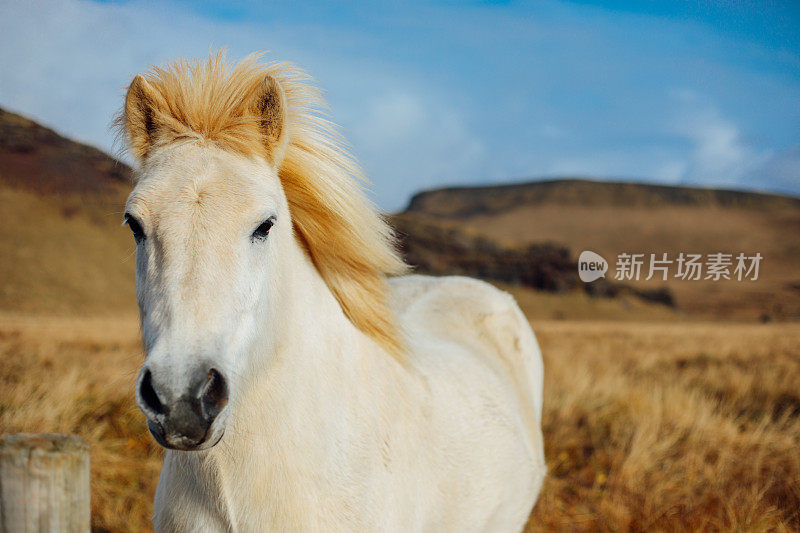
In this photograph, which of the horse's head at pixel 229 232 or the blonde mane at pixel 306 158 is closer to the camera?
the horse's head at pixel 229 232

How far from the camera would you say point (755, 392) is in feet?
22.9

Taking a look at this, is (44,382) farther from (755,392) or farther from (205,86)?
(755,392)

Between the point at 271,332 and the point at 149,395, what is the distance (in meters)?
0.46

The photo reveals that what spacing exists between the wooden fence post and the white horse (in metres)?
0.34

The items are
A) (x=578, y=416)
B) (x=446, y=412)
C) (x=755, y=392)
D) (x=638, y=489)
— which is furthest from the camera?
(x=755, y=392)

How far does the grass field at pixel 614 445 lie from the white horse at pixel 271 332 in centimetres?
237

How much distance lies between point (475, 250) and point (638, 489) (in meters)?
44.4

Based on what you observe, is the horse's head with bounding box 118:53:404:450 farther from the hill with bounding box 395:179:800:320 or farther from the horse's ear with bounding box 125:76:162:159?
the hill with bounding box 395:179:800:320

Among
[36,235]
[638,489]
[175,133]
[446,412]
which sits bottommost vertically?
[36,235]

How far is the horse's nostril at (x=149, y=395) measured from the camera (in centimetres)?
132

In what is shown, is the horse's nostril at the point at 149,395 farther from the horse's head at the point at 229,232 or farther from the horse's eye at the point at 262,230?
the horse's eye at the point at 262,230

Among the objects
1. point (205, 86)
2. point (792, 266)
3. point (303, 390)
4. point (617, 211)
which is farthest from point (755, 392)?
point (617, 211)

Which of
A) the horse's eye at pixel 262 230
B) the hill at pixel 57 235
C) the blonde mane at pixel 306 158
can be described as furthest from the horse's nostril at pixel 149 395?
the hill at pixel 57 235

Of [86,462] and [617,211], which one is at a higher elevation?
[617,211]
